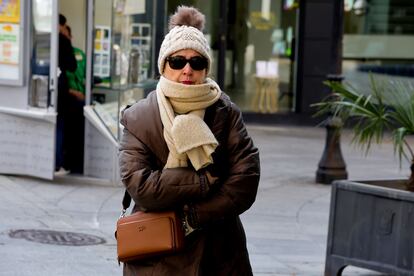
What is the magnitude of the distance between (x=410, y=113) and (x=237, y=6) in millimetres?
11115

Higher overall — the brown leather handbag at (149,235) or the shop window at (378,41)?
the shop window at (378,41)

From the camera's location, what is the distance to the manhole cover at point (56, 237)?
8414mm

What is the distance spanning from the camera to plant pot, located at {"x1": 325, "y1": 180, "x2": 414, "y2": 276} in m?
7.14

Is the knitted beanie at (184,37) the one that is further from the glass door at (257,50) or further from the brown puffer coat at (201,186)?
the glass door at (257,50)

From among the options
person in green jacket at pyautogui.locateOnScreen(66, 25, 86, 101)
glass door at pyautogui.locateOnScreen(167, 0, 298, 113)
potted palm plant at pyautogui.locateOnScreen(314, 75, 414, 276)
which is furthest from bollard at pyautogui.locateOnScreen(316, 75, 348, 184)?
glass door at pyautogui.locateOnScreen(167, 0, 298, 113)


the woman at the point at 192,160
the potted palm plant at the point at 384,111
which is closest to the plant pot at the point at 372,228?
the potted palm plant at the point at 384,111

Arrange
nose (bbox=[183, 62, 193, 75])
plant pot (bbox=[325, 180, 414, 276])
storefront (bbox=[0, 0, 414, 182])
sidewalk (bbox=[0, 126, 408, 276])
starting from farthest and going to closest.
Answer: storefront (bbox=[0, 0, 414, 182]) → sidewalk (bbox=[0, 126, 408, 276]) → plant pot (bbox=[325, 180, 414, 276]) → nose (bbox=[183, 62, 193, 75])

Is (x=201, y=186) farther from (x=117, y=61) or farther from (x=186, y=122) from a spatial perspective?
(x=117, y=61)

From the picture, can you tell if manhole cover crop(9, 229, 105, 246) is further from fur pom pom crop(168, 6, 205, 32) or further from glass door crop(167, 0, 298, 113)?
glass door crop(167, 0, 298, 113)

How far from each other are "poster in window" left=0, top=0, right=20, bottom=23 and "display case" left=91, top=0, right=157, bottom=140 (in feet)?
2.92

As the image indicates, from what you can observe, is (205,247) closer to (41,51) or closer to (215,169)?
(215,169)

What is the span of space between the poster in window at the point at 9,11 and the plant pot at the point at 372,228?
17.0 feet

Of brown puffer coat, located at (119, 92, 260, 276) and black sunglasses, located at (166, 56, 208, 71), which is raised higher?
black sunglasses, located at (166, 56, 208, 71)

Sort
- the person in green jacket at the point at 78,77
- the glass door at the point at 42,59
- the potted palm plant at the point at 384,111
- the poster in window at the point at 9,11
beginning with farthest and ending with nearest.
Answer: the person in green jacket at the point at 78,77
the poster in window at the point at 9,11
the glass door at the point at 42,59
the potted palm plant at the point at 384,111
